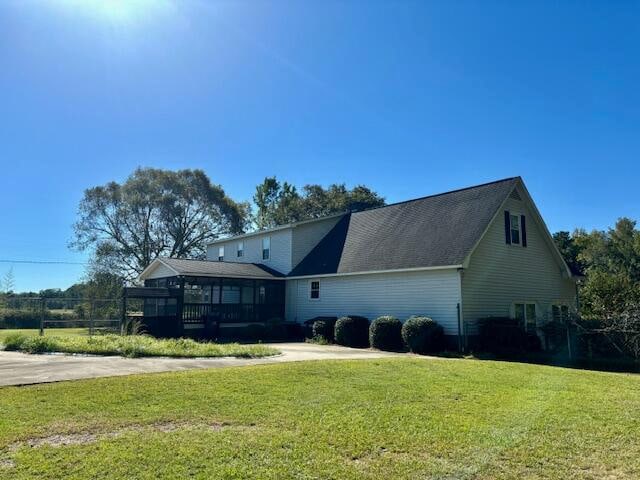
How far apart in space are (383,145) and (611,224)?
32865 millimetres

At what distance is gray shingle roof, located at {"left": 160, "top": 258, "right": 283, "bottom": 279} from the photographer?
74.6 ft

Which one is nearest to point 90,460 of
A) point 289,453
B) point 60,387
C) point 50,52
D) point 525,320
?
point 289,453

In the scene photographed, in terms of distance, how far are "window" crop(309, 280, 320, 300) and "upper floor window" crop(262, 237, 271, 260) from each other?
4.89 m

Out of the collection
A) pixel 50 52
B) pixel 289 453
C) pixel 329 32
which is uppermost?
pixel 329 32

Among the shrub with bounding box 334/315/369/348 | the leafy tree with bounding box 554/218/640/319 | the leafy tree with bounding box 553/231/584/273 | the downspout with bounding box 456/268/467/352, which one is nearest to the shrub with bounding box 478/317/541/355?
the downspout with bounding box 456/268/467/352

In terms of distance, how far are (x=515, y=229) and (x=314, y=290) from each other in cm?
997

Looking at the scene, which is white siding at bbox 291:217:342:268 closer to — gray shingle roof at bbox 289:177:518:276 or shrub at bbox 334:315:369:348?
gray shingle roof at bbox 289:177:518:276

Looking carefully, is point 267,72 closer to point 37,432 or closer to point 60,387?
point 60,387

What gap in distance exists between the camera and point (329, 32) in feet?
41.5

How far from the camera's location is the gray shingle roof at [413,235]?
Answer: 18.3 meters

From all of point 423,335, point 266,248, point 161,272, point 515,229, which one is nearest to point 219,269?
point 161,272

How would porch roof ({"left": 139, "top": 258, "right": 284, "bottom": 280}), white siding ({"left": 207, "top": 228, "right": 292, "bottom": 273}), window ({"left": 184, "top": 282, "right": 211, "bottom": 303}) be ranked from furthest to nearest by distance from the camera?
white siding ({"left": 207, "top": 228, "right": 292, "bottom": 273}) < window ({"left": 184, "top": 282, "right": 211, "bottom": 303}) < porch roof ({"left": 139, "top": 258, "right": 284, "bottom": 280})

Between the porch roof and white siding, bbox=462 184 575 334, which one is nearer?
white siding, bbox=462 184 575 334

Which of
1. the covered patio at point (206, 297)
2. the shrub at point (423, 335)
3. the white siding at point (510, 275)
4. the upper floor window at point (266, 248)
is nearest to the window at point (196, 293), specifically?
the covered patio at point (206, 297)
